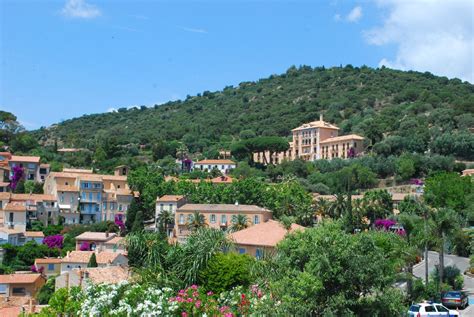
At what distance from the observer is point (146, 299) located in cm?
2161

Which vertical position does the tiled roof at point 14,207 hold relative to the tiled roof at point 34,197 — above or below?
below

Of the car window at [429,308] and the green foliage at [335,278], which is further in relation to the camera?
the car window at [429,308]

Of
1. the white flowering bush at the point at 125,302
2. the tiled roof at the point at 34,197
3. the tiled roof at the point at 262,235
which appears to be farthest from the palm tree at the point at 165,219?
the white flowering bush at the point at 125,302

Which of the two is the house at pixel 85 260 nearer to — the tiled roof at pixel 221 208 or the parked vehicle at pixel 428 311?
the tiled roof at pixel 221 208

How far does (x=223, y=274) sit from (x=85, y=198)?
53.2 metres

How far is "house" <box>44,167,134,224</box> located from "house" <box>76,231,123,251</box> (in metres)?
13.4

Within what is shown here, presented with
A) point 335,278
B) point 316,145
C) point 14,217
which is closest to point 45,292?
point 14,217

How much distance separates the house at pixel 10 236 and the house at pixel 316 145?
5905 centimetres

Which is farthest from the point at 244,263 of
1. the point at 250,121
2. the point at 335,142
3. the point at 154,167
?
the point at 250,121

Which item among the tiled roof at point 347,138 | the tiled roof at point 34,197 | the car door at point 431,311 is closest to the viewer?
the car door at point 431,311

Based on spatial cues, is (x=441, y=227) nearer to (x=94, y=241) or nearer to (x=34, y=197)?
(x=94, y=241)

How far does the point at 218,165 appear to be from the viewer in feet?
375

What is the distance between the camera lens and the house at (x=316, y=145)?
11694 cm

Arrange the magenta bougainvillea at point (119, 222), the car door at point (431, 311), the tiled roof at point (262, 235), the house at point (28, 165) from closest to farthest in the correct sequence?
the car door at point (431, 311), the tiled roof at point (262, 235), the magenta bougainvillea at point (119, 222), the house at point (28, 165)
